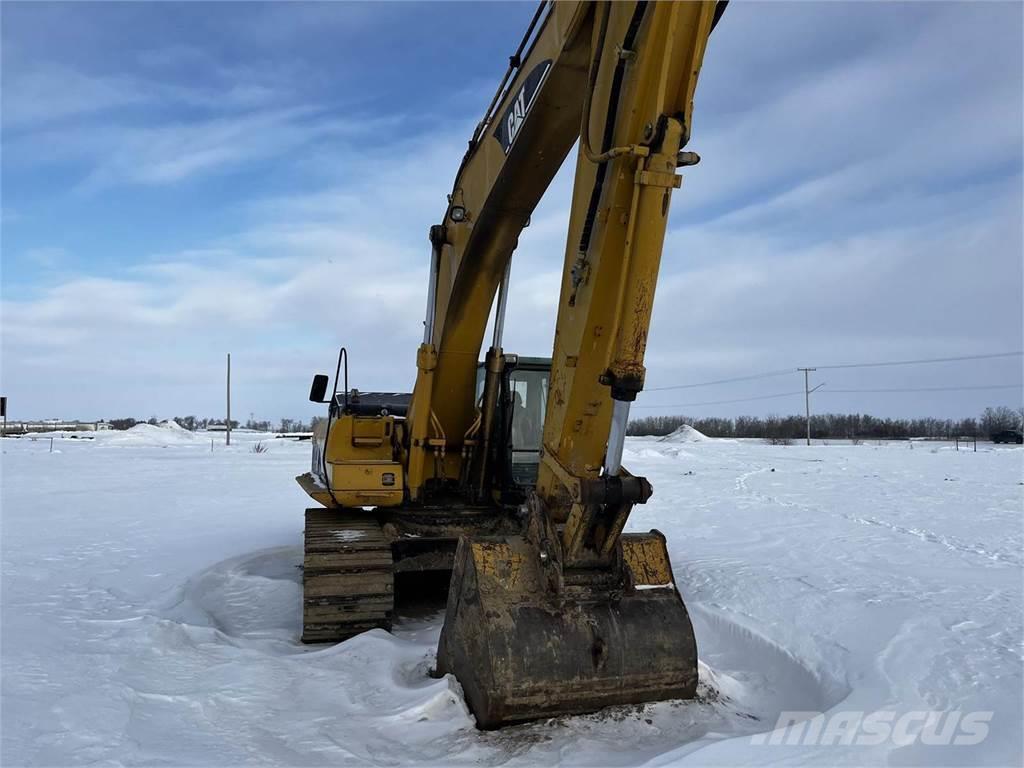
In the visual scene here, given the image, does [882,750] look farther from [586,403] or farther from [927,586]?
[927,586]

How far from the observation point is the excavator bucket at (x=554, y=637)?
11.9ft

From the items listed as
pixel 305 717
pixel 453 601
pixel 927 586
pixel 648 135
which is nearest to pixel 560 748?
pixel 453 601

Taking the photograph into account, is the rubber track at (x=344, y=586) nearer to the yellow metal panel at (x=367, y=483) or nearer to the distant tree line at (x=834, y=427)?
the yellow metal panel at (x=367, y=483)

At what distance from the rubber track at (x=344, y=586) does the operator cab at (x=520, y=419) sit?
4.42ft

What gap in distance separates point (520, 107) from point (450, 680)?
3431 mm

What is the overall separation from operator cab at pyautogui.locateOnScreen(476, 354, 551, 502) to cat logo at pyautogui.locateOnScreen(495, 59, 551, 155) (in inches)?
84.5

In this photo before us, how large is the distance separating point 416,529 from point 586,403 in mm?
3040

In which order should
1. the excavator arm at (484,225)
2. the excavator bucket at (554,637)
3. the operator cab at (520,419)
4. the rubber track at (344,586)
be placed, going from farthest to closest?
the operator cab at (520,419) → the rubber track at (344,586) → the excavator arm at (484,225) → the excavator bucket at (554,637)

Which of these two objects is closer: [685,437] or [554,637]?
[554,637]

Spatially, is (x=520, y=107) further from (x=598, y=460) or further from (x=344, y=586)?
(x=344, y=586)

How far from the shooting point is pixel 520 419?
22.5 feet

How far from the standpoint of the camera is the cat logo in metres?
4.43

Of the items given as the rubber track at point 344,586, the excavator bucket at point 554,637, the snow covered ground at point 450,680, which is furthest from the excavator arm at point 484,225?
the excavator bucket at point 554,637

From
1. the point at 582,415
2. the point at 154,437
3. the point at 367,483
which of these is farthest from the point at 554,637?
the point at 154,437
